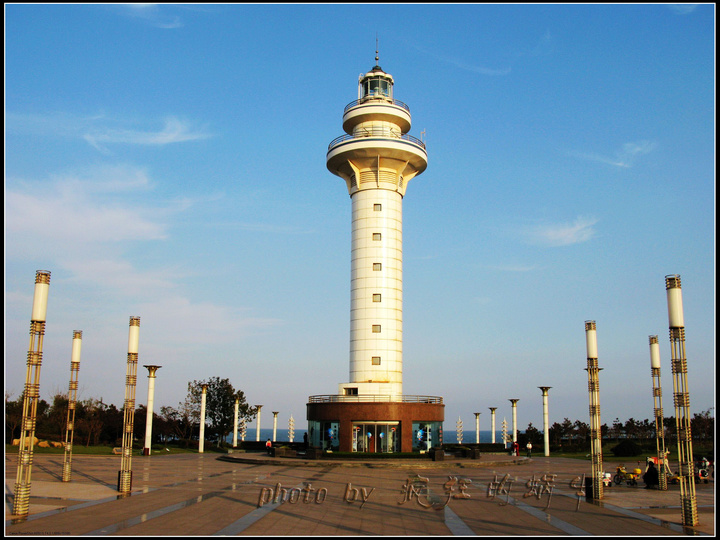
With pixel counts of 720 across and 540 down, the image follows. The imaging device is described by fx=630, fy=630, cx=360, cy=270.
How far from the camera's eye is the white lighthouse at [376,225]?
4991 centimetres

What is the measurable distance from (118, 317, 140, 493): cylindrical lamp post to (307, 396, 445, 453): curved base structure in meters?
24.4

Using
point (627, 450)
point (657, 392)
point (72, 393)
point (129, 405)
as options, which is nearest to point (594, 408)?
point (657, 392)

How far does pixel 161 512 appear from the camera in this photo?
18969 mm

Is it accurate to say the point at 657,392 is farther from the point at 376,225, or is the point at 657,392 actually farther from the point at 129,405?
the point at 376,225

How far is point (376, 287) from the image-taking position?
1993 inches

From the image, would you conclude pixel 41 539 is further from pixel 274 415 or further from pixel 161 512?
pixel 274 415

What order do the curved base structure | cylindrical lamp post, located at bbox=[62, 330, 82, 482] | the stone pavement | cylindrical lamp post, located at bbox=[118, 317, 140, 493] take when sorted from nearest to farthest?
the stone pavement → cylindrical lamp post, located at bbox=[118, 317, 140, 493] → cylindrical lamp post, located at bbox=[62, 330, 82, 482] → the curved base structure

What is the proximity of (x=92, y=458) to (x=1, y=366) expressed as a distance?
3385 centimetres

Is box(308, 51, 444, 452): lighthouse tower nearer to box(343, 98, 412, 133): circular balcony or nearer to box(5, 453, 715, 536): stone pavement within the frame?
box(343, 98, 412, 133): circular balcony

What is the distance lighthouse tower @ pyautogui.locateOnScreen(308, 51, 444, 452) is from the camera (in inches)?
1874

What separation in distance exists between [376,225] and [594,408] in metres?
30.1

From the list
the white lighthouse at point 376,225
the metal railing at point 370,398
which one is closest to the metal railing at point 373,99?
the white lighthouse at point 376,225

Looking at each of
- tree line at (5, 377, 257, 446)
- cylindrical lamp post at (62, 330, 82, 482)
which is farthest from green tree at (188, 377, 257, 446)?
cylindrical lamp post at (62, 330, 82, 482)

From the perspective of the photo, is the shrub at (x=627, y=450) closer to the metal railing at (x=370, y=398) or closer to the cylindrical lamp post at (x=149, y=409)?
the metal railing at (x=370, y=398)
